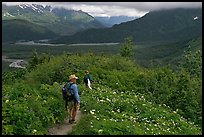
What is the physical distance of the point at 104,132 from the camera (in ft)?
46.8

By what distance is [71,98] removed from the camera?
17094 millimetres

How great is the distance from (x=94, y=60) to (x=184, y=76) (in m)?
15.2

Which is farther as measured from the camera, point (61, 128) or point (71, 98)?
point (71, 98)

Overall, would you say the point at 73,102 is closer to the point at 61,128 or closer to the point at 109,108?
the point at 61,128

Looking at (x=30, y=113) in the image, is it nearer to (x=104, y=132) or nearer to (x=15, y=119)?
(x=15, y=119)

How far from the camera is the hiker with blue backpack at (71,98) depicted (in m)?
16.8

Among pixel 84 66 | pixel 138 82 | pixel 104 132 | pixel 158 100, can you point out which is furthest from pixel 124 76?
pixel 104 132

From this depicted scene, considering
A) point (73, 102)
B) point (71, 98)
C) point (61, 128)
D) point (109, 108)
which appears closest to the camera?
point (61, 128)

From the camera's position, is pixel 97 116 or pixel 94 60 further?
pixel 94 60

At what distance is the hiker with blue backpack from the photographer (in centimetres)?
1680

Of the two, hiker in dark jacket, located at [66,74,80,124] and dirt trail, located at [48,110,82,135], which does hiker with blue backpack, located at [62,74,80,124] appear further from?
dirt trail, located at [48,110,82,135]

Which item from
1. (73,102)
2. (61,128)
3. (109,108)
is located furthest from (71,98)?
(109,108)

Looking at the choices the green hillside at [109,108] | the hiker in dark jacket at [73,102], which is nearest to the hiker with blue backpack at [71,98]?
the hiker in dark jacket at [73,102]

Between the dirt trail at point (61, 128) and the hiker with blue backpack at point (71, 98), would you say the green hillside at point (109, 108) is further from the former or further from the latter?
the hiker with blue backpack at point (71, 98)
